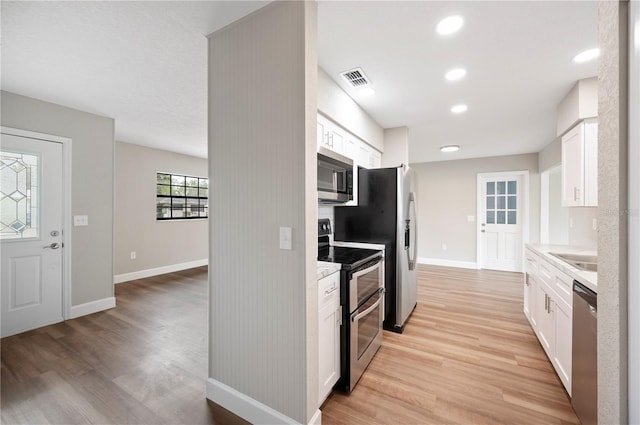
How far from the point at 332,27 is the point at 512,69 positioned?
1.67 m

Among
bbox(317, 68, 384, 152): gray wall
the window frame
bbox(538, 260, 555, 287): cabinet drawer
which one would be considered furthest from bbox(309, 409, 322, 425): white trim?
the window frame

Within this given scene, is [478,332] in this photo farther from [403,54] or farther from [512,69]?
[403,54]

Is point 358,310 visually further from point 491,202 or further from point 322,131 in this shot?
point 491,202

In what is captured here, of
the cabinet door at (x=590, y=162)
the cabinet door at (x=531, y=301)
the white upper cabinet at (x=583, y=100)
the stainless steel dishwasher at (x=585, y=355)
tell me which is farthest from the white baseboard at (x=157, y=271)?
the white upper cabinet at (x=583, y=100)

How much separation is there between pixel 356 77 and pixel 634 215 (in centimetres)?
220

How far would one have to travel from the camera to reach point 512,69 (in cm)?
231

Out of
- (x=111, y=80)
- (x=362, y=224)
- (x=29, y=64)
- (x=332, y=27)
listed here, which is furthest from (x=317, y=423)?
(x=29, y=64)

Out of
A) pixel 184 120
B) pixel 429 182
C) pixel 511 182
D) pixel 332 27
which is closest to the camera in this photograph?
pixel 332 27

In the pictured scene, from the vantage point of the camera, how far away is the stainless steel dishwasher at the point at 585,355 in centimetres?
140

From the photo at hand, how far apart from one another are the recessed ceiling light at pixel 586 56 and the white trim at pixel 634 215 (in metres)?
1.91

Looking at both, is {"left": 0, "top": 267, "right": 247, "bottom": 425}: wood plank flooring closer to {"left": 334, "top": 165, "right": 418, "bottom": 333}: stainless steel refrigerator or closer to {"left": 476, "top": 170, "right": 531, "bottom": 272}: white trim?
{"left": 334, "top": 165, "right": 418, "bottom": 333}: stainless steel refrigerator

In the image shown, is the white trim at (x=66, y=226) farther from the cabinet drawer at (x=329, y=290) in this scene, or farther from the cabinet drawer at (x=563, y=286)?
the cabinet drawer at (x=563, y=286)

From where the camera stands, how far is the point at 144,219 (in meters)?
5.00

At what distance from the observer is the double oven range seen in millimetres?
1877
